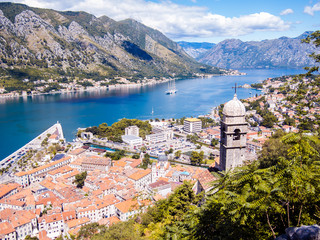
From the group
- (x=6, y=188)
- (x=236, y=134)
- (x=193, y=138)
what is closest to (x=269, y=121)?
(x=193, y=138)

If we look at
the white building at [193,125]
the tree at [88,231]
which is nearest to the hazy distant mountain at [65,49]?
the white building at [193,125]

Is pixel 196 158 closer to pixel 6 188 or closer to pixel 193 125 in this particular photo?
pixel 193 125

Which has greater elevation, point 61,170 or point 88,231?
point 88,231

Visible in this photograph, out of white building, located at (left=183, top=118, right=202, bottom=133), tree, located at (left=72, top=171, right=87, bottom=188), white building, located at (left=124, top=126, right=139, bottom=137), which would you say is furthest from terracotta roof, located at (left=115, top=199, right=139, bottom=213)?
white building, located at (left=183, top=118, right=202, bottom=133)

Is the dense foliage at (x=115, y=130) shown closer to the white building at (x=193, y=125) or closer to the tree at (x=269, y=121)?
the white building at (x=193, y=125)

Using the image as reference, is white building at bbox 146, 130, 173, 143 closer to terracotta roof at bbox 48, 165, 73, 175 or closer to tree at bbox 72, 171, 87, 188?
terracotta roof at bbox 48, 165, 73, 175

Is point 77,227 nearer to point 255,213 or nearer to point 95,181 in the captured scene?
point 95,181

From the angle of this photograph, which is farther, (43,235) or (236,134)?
(43,235)
